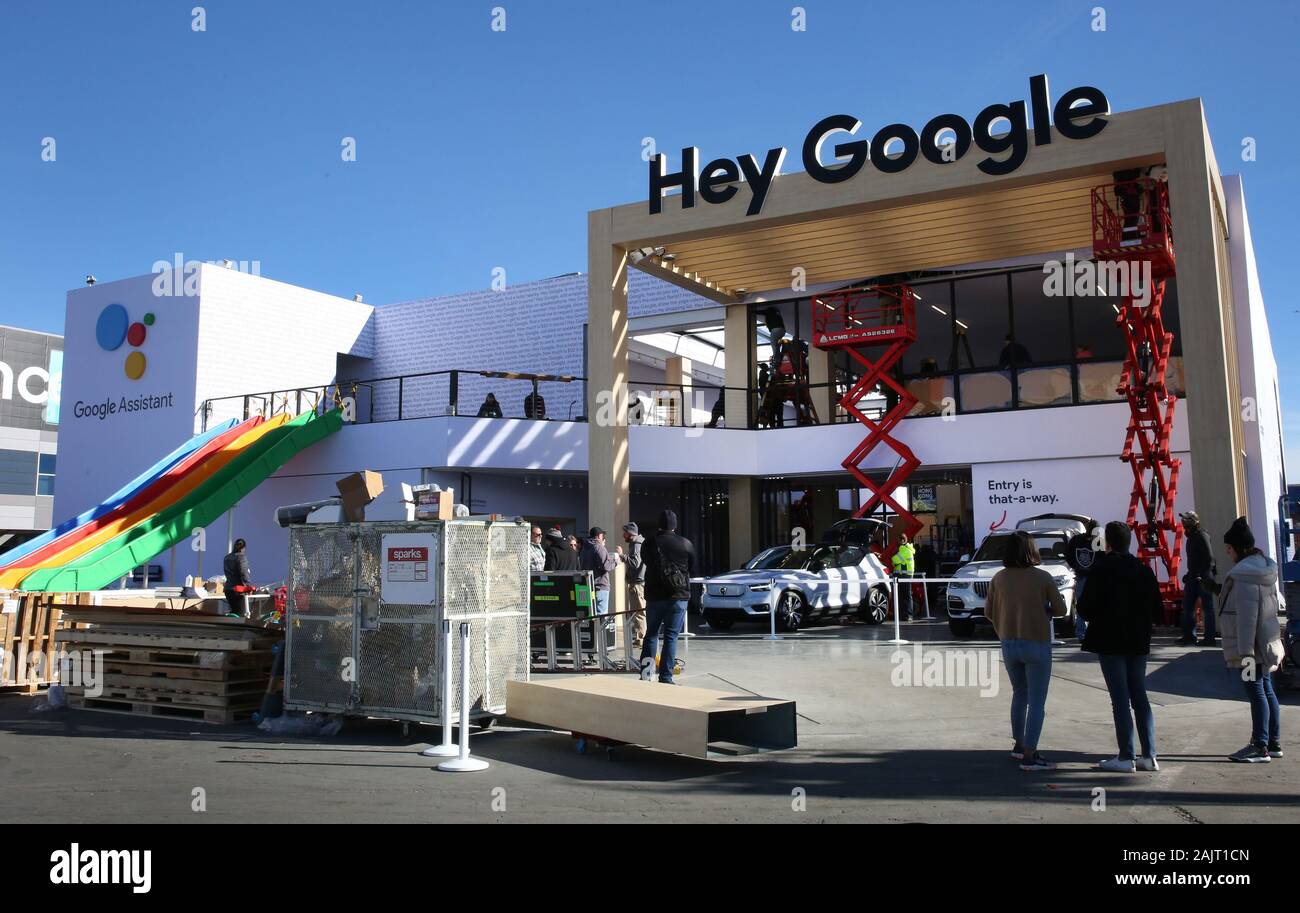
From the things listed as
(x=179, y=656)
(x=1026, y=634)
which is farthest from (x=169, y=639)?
(x=1026, y=634)

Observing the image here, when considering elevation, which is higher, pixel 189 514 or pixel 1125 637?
pixel 189 514

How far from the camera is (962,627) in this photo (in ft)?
51.6

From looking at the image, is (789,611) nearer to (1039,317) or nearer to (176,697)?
(176,697)

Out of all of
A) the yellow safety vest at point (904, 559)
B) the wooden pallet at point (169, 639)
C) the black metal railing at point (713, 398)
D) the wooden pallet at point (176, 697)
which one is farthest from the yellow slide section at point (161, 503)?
the yellow safety vest at point (904, 559)

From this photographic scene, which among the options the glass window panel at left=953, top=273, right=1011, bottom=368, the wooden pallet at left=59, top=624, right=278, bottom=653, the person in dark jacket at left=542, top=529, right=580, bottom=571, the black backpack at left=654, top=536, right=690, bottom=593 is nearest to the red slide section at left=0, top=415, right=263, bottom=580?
the wooden pallet at left=59, top=624, right=278, bottom=653

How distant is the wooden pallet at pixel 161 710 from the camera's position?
9.88m

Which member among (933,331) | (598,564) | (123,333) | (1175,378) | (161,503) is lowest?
(598,564)

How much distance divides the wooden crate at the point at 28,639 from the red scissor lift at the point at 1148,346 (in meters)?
16.1

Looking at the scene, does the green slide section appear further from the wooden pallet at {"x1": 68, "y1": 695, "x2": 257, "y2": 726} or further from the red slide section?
the wooden pallet at {"x1": 68, "y1": 695, "x2": 257, "y2": 726}

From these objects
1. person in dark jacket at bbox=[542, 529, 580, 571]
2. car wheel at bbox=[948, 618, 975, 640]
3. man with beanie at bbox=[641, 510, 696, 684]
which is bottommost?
car wheel at bbox=[948, 618, 975, 640]

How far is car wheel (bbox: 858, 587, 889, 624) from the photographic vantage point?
19.2 metres

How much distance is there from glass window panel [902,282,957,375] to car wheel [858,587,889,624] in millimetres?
6672

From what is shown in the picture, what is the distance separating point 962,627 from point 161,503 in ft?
50.9

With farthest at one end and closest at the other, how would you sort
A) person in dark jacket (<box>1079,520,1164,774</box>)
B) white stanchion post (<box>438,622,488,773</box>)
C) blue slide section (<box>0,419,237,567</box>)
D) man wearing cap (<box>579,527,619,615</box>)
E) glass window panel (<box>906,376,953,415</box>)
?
glass window panel (<box>906,376,953,415</box>)
blue slide section (<box>0,419,237,567</box>)
man wearing cap (<box>579,527,619,615</box>)
white stanchion post (<box>438,622,488,773</box>)
person in dark jacket (<box>1079,520,1164,774</box>)
